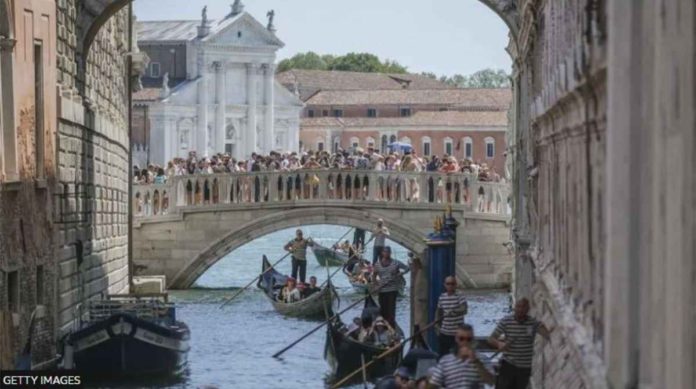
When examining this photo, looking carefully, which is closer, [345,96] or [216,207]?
[216,207]

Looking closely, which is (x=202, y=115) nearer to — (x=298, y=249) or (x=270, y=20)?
(x=270, y=20)

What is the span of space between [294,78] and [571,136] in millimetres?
76376

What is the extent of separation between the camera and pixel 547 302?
1196 centimetres

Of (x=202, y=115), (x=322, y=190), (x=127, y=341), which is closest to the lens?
(x=127, y=341)

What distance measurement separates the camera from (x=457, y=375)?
10102 millimetres

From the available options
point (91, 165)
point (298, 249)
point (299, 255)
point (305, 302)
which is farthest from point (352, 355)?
point (299, 255)

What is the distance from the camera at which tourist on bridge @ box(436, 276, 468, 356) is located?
13875mm

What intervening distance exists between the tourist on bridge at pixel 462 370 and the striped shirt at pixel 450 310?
351 centimetres

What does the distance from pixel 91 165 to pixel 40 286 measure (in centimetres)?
414

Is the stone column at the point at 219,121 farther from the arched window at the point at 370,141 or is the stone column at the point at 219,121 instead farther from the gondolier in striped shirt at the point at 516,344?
the gondolier in striped shirt at the point at 516,344

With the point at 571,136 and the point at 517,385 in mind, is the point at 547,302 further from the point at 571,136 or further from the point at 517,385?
the point at 571,136

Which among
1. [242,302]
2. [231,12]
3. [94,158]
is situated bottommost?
[242,302]

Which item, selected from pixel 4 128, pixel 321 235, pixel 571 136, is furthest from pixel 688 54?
pixel 321 235

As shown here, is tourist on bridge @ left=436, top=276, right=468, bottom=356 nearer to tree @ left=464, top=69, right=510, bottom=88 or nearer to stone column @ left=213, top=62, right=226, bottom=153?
stone column @ left=213, top=62, right=226, bottom=153
